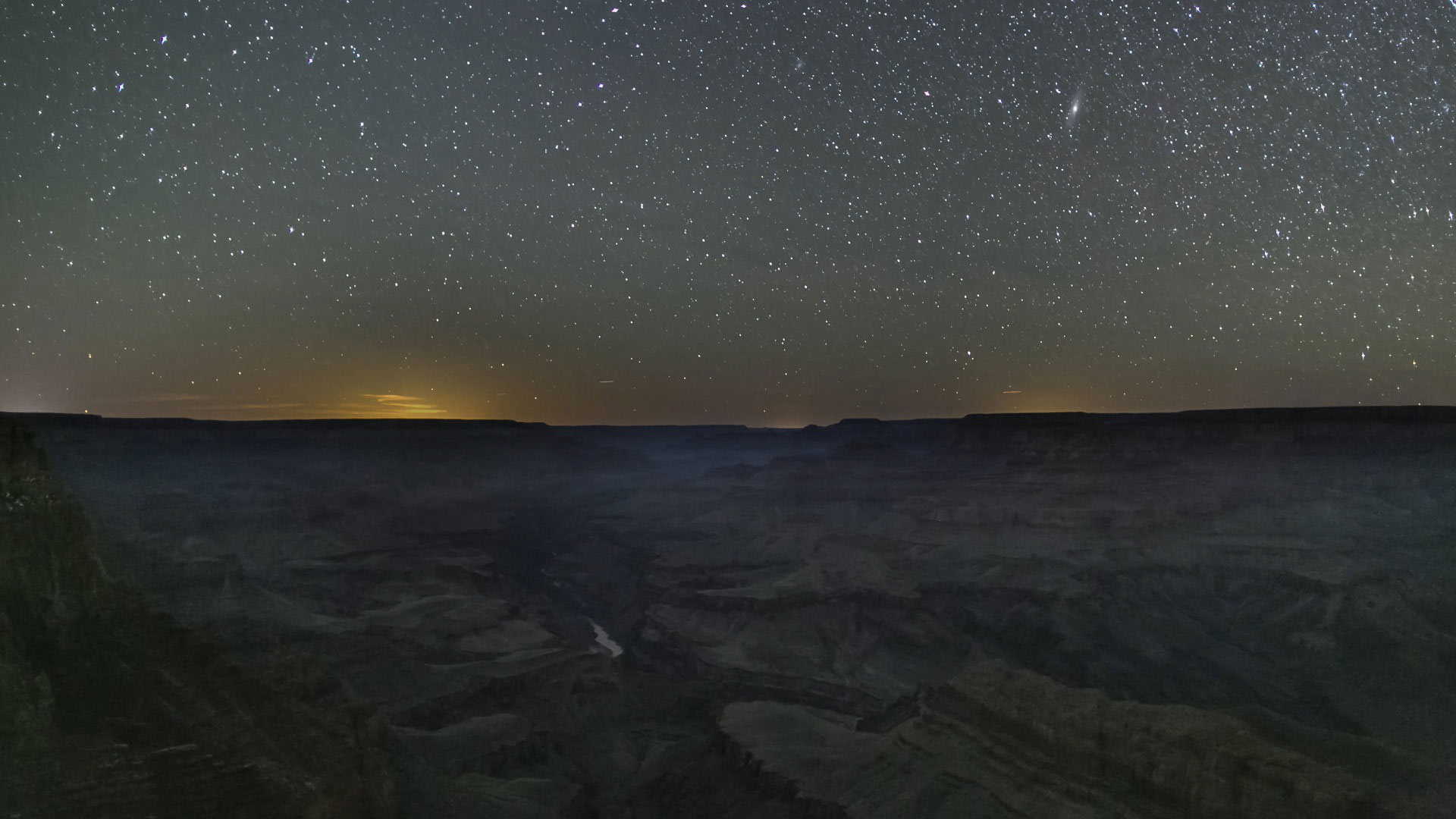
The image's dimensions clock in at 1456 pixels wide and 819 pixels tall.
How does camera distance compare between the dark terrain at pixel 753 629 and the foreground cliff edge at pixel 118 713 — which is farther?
the dark terrain at pixel 753 629

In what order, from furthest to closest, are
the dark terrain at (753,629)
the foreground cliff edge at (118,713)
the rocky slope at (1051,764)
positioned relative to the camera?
the rocky slope at (1051,764)
the dark terrain at (753,629)
the foreground cliff edge at (118,713)

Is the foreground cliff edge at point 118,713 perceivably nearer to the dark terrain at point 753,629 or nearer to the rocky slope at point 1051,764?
the dark terrain at point 753,629

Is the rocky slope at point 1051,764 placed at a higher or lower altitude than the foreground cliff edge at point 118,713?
lower

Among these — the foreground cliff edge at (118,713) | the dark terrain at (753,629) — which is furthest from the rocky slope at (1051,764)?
the foreground cliff edge at (118,713)

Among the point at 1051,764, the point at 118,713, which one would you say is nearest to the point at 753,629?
the point at 1051,764

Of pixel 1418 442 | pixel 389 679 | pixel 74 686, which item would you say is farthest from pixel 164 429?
pixel 1418 442

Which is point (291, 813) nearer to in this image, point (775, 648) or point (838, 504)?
point (775, 648)

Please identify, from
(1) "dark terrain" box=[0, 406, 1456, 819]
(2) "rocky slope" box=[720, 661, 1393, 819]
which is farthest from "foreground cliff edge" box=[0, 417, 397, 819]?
(2) "rocky slope" box=[720, 661, 1393, 819]

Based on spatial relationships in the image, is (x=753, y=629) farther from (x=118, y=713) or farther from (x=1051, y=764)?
(x=118, y=713)
